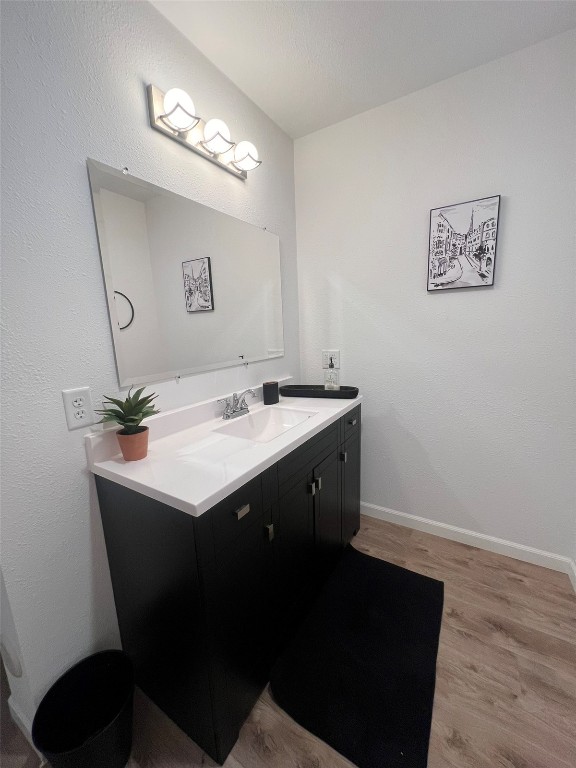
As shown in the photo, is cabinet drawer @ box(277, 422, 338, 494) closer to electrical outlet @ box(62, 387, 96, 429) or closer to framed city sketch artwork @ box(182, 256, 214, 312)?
electrical outlet @ box(62, 387, 96, 429)

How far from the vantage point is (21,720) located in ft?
3.28

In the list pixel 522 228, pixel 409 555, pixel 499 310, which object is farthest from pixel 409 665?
pixel 522 228

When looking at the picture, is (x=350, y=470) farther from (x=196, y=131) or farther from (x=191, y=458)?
(x=196, y=131)

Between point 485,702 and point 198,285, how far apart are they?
6.51ft

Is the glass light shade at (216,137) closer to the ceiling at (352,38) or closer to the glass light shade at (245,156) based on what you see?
the glass light shade at (245,156)

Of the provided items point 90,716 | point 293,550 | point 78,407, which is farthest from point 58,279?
point 90,716

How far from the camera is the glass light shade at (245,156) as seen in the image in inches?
57.4

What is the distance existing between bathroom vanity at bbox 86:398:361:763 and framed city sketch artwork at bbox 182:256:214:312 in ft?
1.73

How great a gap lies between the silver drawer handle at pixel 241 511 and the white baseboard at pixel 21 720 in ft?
3.15

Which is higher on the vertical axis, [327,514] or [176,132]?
[176,132]

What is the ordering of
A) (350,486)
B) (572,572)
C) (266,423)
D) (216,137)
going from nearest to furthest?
(216,137)
(572,572)
(266,423)
(350,486)

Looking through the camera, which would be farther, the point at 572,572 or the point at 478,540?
the point at 478,540

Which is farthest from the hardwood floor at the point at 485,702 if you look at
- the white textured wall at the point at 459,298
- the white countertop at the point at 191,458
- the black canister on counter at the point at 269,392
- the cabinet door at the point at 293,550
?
the black canister on counter at the point at 269,392

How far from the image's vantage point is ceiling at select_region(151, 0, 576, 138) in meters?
1.17
